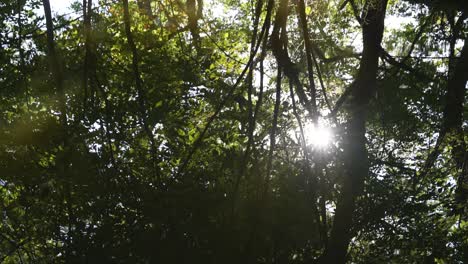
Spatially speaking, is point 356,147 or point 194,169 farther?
point 356,147

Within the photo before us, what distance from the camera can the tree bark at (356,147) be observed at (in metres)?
3.70

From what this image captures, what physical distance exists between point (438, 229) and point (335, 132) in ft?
3.83

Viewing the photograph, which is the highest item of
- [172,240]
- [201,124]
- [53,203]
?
[201,124]

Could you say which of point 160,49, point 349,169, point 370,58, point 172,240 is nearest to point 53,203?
point 172,240

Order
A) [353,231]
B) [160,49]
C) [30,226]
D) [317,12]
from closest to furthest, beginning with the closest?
[317,12], [30,226], [353,231], [160,49]

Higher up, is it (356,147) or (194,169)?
(356,147)

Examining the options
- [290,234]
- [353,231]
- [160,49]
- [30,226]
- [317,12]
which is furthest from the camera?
[160,49]

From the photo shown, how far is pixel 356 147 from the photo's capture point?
13.3ft

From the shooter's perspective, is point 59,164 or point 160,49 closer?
point 59,164

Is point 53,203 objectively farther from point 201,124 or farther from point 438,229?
point 438,229

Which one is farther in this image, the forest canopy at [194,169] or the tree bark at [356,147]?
the tree bark at [356,147]

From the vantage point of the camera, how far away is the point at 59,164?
11.3ft

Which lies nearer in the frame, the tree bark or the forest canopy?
the forest canopy

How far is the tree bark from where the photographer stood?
3701 millimetres
